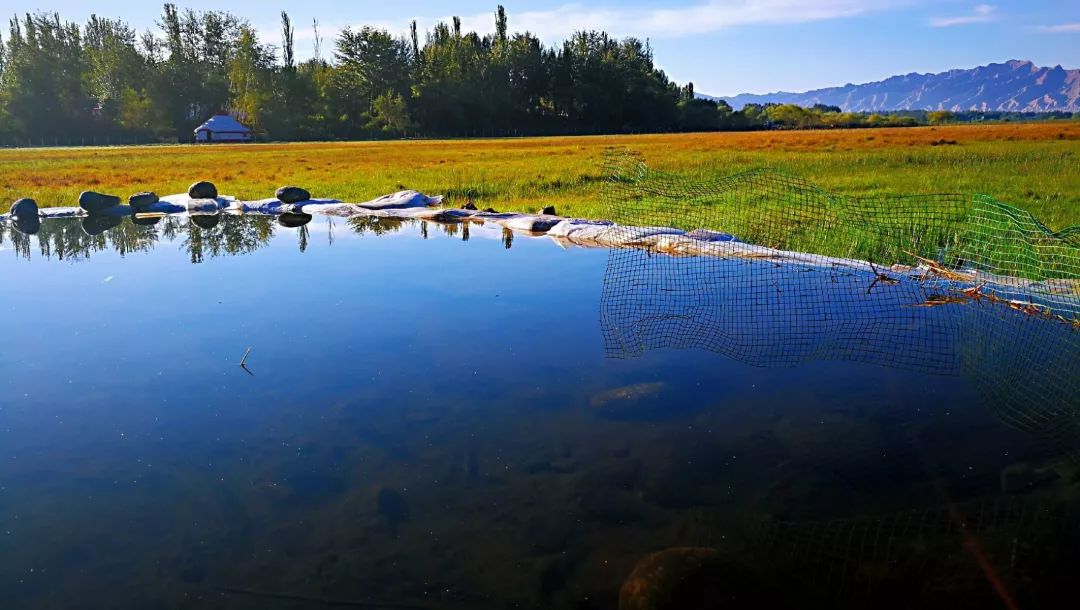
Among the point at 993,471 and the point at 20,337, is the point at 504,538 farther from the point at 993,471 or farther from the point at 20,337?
the point at 20,337

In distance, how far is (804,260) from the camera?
1101 cm

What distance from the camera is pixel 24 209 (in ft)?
60.2

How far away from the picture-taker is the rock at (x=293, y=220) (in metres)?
17.1

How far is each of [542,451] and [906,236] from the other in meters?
8.82

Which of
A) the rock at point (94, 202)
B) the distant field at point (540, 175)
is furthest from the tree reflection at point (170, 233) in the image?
the distant field at point (540, 175)

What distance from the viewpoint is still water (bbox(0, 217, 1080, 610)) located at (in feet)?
13.3

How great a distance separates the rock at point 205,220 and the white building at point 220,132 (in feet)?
204

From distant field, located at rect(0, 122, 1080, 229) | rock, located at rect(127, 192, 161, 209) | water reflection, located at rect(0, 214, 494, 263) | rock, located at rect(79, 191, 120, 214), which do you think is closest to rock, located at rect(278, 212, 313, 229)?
water reflection, located at rect(0, 214, 494, 263)

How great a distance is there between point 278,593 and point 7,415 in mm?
3801

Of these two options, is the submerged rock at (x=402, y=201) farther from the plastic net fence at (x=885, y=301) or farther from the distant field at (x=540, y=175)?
Result: the plastic net fence at (x=885, y=301)

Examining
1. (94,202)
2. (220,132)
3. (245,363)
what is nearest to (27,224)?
(94,202)

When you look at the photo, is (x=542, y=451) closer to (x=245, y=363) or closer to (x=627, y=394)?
(x=627, y=394)

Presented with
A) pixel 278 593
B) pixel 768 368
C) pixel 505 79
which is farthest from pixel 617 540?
pixel 505 79

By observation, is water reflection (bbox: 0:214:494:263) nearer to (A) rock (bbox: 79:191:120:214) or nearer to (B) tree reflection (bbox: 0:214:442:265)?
(B) tree reflection (bbox: 0:214:442:265)
